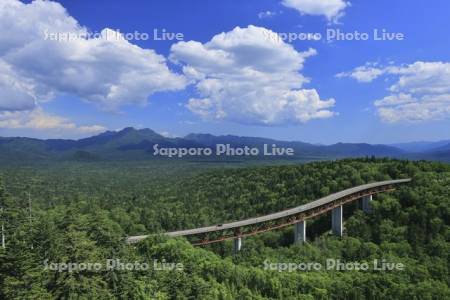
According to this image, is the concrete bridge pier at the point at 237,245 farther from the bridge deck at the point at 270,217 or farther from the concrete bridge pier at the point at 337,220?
the concrete bridge pier at the point at 337,220

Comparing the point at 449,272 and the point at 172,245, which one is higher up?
the point at 172,245

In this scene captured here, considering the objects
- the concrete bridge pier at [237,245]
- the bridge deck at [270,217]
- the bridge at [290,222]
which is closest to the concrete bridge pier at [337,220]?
the bridge at [290,222]

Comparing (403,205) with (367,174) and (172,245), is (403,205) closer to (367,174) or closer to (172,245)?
(367,174)

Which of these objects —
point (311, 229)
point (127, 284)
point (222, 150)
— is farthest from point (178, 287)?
point (311, 229)

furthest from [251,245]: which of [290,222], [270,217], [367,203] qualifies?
[367,203]

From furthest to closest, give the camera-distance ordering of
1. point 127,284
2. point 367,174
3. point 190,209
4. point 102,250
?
1. point 190,209
2. point 367,174
3. point 102,250
4. point 127,284

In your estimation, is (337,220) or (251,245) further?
(337,220)

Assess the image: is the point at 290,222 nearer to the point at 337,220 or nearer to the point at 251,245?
the point at 251,245
